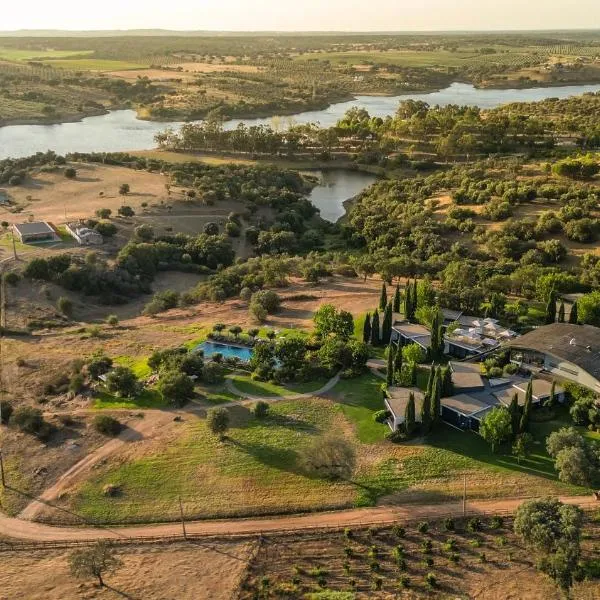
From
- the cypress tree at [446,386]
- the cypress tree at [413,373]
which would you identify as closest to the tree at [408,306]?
the cypress tree at [413,373]

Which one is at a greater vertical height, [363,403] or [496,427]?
[496,427]

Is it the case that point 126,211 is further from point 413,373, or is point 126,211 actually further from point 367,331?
point 413,373

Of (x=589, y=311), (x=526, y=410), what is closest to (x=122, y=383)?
(x=526, y=410)

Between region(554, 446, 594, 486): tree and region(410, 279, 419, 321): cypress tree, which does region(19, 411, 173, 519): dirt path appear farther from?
region(554, 446, 594, 486): tree

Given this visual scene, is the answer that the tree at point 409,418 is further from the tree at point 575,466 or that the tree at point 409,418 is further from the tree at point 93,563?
the tree at point 93,563

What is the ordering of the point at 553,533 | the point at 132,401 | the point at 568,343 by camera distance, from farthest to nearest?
the point at 568,343, the point at 132,401, the point at 553,533

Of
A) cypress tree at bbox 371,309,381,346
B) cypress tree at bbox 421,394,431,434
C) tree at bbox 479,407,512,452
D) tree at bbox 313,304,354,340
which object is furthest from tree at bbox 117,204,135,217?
tree at bbox 479,407,512,452
